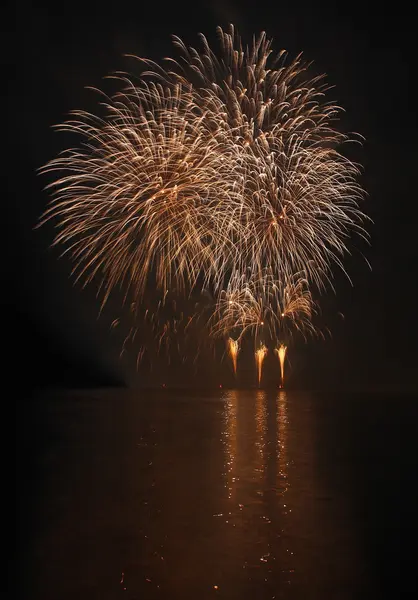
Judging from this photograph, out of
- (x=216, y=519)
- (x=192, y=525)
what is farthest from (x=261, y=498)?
(x=192, y=525)

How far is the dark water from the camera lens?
7250 millimetres

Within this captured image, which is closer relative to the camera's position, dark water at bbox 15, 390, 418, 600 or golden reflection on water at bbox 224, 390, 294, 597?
dark water at bbox 15, 390, 418, 600

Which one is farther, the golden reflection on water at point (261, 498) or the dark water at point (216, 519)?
the golden reflection on water at point (261, 498)

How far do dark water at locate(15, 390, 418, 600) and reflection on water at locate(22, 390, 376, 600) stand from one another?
3cm

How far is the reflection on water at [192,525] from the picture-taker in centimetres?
719

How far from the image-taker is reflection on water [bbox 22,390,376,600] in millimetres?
7191

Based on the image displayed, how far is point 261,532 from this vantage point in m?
9.47

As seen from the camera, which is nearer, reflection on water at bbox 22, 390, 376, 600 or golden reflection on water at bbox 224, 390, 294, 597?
reflection on water at bbox 22, 390, 376, 600

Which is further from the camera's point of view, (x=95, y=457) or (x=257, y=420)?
(x=257, y=420)

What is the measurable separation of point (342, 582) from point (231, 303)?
32.6 metres

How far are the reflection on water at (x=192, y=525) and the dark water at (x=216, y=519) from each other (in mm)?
25

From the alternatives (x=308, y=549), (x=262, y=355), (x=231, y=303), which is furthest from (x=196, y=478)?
(x=262, y=355)

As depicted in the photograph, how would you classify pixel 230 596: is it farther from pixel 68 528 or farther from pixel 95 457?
pixel 95 457

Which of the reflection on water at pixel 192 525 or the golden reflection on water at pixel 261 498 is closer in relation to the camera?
the reflection on water at pixel 192 525
